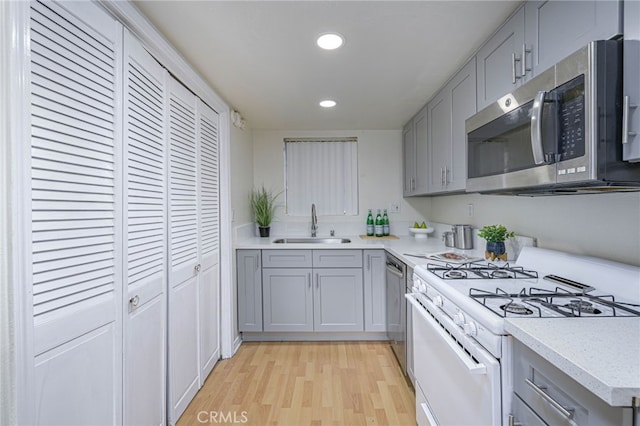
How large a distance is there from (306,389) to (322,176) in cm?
219

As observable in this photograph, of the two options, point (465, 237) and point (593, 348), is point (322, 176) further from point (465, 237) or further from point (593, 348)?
point (593, 348)

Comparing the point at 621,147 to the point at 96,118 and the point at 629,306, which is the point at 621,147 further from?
the point at 96,118

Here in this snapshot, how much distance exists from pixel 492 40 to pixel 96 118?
1.81 metres

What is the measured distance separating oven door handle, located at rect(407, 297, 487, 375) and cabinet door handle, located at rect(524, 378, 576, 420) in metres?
0.13

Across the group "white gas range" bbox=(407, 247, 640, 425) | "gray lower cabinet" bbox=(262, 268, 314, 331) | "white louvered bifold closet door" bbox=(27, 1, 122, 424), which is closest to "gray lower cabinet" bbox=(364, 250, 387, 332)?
"gray lower cabinet" bbox=(262, 268, 314, 331)

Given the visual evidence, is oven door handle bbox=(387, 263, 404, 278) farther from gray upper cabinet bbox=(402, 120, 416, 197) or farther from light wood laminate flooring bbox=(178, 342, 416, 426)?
gray upper cabinet bbox=(402, 120, 416, 197)

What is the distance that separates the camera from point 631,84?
2.84 feet

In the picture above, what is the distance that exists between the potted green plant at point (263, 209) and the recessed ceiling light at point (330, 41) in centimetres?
203

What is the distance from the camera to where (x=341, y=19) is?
1456 millimetres

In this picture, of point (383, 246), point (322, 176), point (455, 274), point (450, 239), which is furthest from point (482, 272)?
point (322, 176)

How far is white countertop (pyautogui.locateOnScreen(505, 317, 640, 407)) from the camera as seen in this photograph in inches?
22.9

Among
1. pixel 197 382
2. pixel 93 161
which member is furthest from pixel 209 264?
pixel 93 161

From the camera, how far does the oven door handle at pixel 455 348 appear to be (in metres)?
0.94

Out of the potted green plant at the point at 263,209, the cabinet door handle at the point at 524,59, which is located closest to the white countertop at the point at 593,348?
the cabinet door handle at the point at 524,59
